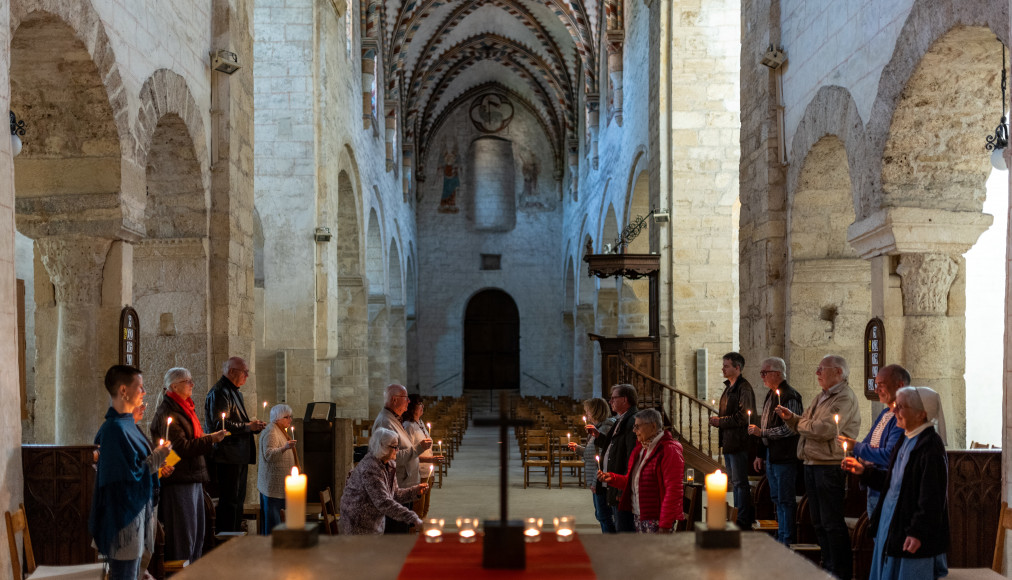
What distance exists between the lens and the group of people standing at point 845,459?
3621 mm

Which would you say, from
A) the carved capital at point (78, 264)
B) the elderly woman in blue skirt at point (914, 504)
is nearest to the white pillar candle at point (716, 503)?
the elderly woman in blue skirt at point (914, 504)

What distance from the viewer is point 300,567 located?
2.35 meters

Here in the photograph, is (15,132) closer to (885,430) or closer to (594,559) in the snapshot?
(594,559)

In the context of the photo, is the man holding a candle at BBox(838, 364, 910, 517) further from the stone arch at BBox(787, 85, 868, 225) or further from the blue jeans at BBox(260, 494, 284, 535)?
the blue jeans at BBox(260, 494, 284, 535)

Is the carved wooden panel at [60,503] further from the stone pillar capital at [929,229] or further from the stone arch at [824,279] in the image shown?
the stone arch at [824,279]

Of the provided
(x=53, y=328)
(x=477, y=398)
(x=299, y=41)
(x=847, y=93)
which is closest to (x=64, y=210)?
(x=53, y=328)

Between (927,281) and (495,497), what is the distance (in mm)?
5461

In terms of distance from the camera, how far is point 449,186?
2880cm

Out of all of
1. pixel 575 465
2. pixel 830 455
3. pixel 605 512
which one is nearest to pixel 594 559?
pixel 830 455

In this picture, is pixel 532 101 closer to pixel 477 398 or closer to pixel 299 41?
pixel 477 398

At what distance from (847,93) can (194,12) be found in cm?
508

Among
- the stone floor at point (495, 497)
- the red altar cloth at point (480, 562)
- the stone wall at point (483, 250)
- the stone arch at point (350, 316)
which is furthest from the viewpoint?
the stone wall at point (483, 250)

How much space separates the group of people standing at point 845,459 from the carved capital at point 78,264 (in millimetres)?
4327

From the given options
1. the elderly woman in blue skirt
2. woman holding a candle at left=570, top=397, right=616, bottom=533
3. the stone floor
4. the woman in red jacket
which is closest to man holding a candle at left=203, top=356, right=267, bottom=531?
the stone floor
